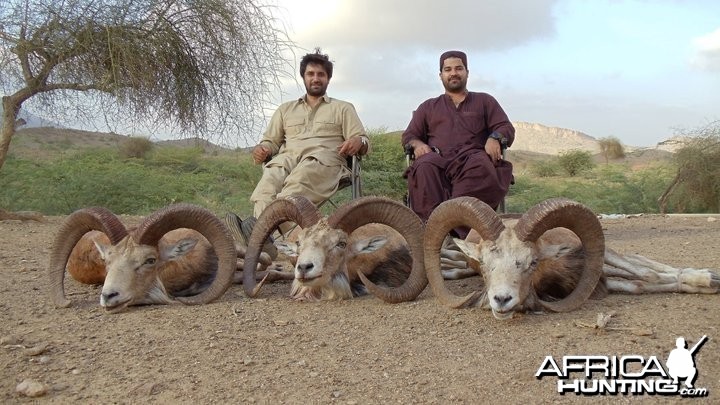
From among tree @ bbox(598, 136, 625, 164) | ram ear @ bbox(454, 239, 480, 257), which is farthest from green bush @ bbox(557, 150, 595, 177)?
ram ear @ bbox(454, 239, 480, 257)

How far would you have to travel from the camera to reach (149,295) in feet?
19.0

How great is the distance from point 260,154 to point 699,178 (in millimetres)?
14318

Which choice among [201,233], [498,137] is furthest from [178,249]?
[498,137]

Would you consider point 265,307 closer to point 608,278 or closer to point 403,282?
point 403,282

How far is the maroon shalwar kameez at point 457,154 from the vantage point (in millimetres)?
7102

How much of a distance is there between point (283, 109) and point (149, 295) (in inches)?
141

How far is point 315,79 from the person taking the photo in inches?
330

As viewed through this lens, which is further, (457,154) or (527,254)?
(457,154)

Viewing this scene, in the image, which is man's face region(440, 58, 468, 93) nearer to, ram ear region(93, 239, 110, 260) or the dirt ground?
the dirt ground

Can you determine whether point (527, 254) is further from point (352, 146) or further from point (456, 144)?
point (352, 146)

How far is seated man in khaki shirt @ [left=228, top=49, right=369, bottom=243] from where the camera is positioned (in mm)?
7828

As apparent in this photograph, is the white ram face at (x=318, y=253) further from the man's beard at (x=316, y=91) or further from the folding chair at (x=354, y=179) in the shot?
the man's beard at (x=316, y=91)

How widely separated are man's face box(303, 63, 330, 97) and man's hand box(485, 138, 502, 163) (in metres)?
2.30

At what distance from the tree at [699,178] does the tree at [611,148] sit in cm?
3111
